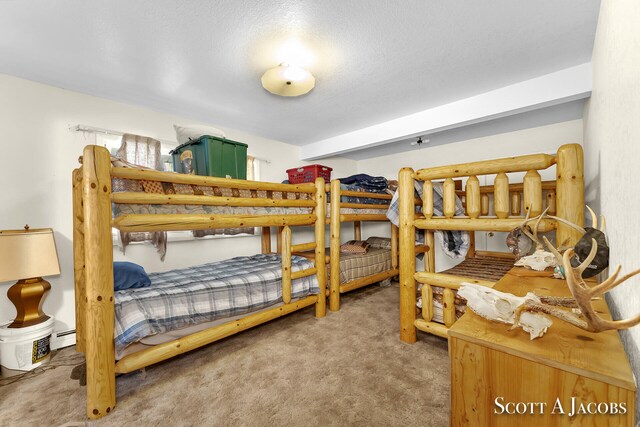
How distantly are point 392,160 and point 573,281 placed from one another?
15.7 ft

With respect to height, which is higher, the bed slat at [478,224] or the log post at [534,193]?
the log post at [534,193]

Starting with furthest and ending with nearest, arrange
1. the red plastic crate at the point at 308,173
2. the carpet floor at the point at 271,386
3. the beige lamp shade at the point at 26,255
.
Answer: the red plastic crate at the point at 308,173
the beige lamp shade at the point at 26,255
the carpet floor at the point at 271,386

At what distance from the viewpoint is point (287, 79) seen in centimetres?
222

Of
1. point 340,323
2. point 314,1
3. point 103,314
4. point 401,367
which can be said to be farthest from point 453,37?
point 103,314

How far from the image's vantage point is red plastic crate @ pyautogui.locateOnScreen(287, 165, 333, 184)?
3.89 meters

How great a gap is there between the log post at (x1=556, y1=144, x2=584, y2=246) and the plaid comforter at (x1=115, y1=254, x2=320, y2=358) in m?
2.28

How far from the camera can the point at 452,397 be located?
85 cm

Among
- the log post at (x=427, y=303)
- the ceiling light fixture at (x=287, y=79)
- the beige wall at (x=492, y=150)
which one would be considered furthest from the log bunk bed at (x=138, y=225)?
the beige wall at (x=492, y=150)

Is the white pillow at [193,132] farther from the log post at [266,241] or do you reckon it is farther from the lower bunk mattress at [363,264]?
the lower bunk mattress at [363,264]

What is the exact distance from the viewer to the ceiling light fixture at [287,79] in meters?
2.17

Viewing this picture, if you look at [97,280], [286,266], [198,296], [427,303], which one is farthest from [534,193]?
[97,280]

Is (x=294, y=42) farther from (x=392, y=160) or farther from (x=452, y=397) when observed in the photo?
(x=392, y=160)

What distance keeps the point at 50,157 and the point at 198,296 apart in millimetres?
2157

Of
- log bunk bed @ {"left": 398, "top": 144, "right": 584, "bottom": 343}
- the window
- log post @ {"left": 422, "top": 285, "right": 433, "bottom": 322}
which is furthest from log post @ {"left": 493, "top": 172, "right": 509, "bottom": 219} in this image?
the window
